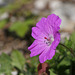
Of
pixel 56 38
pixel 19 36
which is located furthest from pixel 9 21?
pixel 56 38

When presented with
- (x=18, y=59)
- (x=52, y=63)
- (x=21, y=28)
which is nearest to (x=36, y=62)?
(x=18, y=59)

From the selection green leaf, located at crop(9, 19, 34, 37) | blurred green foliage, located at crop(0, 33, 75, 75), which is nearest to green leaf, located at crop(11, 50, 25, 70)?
blurred green foliage, located at crop(0, 33, 75, 75)

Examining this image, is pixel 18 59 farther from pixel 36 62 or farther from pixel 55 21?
pixel 55 21

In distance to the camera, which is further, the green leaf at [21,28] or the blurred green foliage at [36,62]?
the green leaf at [21,28]

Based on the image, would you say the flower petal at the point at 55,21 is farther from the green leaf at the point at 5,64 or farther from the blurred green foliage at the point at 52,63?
the green leaf at the point at 5,64

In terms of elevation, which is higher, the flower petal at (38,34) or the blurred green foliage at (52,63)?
the flower petal at (38,34)

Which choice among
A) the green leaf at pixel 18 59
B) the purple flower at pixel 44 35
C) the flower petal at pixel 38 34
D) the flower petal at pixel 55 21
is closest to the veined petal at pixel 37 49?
the purple flower at pixel 44 35

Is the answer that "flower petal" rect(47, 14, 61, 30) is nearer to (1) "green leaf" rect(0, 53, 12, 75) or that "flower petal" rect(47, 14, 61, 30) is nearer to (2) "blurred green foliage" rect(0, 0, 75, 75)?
(2) "blurred green foliage" rect(0, 0, 75, 75)

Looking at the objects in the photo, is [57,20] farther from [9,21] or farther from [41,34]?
[9,21]
